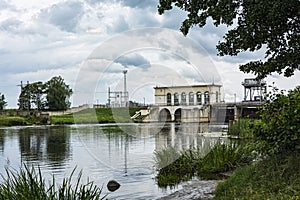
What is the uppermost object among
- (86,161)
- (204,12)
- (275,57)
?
(204,12)

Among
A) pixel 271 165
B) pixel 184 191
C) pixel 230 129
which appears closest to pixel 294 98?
pixel 271 165

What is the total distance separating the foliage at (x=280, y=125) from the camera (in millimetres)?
9984

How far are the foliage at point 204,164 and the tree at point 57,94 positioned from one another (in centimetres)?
8947

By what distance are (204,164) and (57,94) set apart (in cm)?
9272

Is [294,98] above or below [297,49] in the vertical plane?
below

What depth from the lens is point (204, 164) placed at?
16.9 metres

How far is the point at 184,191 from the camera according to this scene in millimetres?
13508

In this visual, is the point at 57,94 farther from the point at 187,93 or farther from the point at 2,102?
the point at 187,93

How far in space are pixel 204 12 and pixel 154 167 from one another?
29.4 ft

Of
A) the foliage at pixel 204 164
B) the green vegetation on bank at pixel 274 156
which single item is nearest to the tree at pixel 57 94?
the foliage at pixel 204 164

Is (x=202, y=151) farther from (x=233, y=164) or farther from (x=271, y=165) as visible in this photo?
(x=271, y=165)

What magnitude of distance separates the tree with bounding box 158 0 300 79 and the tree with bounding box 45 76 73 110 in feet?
309

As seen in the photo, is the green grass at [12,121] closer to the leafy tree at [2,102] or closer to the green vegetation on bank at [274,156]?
the leafy tree at [2,102]

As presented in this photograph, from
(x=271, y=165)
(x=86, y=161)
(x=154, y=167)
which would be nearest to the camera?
(x=271, y=165)
